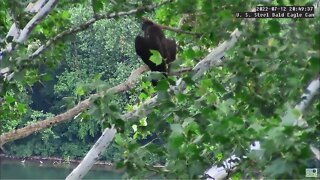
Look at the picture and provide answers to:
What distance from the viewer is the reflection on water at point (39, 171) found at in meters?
29.8

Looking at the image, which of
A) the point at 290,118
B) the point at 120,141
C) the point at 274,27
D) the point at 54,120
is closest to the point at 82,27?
the point at 54,120

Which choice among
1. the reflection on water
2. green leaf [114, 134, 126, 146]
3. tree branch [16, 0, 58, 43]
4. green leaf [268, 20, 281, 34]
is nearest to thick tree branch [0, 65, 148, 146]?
tree branch [16, 0, 58, 43]

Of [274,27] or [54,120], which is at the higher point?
[274,27]

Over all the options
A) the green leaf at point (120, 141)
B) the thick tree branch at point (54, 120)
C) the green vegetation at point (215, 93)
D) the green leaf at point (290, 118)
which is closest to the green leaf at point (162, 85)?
the green vegetation at point (215, 93)

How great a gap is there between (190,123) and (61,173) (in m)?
28.7

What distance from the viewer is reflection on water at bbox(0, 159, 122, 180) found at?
29.8m

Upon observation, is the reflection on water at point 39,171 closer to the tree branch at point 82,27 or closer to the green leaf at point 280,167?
the tree branch at point 82,27

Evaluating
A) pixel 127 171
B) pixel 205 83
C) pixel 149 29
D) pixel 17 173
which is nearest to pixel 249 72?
pixel 205 83

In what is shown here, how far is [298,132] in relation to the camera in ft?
9.40

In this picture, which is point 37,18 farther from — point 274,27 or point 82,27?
point 274,27

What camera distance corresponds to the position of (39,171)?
106 ft

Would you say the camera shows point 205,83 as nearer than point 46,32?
Yes

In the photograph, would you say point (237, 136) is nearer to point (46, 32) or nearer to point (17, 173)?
point (46, 32)

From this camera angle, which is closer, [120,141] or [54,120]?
[120,141]
